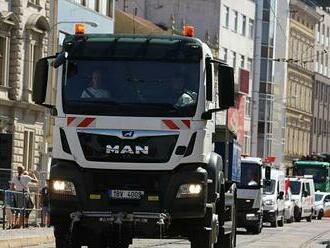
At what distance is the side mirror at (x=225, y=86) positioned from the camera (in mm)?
16453

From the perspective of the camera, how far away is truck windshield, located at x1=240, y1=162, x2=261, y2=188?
118 feet

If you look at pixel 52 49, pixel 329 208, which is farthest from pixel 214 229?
pixel 329 208

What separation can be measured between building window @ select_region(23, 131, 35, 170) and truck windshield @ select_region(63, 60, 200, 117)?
103ft

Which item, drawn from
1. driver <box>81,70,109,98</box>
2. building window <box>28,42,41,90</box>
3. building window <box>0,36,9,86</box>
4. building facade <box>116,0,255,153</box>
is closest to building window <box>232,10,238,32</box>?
building facade <box>116,0,255,153</box>

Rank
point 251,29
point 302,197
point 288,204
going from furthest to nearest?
1. point 251,29
2. point 302,197
3. point 288,204

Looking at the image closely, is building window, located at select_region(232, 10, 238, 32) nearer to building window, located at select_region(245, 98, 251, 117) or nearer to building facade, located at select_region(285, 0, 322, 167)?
building window, located at select_region(245, 98, 251, 117)

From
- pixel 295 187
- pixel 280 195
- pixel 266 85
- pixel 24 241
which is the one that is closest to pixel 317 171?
pixel 295 187

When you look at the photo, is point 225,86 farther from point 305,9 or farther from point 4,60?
point 305,9

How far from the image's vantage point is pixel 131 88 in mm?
16234

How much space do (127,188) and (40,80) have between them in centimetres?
200

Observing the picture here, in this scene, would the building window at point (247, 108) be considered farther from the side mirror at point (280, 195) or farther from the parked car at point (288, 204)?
the side mirror at point (280, 195)

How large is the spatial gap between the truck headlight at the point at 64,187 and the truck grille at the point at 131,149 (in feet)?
1.53

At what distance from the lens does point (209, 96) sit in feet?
54.2

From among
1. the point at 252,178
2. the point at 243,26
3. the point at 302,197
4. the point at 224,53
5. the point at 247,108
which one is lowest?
the point at 302,197
